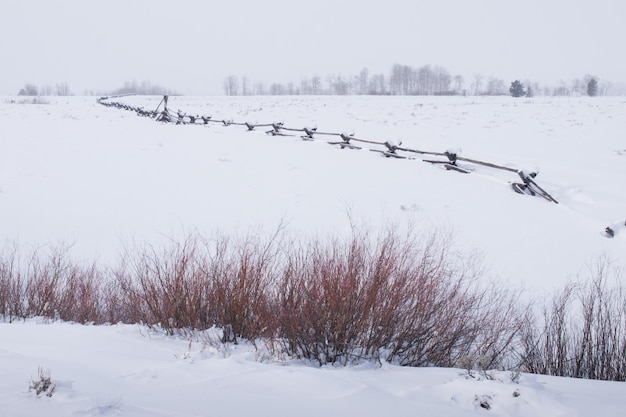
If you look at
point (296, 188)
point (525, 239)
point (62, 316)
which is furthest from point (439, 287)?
point (296, 188)

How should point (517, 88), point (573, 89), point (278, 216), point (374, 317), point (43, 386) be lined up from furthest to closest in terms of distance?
point (573, 89), point (517, 88), point (278, 216), point (374, 317), point (43, 386)

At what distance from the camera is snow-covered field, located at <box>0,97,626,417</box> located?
2.66 meters

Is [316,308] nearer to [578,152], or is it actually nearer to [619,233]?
[619,233]

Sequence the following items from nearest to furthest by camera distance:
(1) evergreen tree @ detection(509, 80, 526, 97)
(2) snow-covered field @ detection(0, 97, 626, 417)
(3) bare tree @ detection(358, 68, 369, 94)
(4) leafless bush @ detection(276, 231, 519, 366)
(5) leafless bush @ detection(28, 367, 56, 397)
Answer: (5) leafless bush @ detection(28, 367, 56, 397) < (2) snow-covered field @ detection(0, 97, 626, 417) < (4) leafless bush @ detection(276, 231, 519, 366) < (1) evergreen tree @ detection(509, 80, 526, 97) < (3) bare tree @ detection(358, 68, 369, 94)

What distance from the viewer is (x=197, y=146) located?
52.6 ft

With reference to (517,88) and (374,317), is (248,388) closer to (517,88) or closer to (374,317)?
(374,317)

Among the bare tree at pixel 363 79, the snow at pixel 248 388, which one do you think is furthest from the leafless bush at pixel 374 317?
the bare tree at pixel 363 79

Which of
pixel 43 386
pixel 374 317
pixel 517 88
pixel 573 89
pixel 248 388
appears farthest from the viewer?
pixel 573 89

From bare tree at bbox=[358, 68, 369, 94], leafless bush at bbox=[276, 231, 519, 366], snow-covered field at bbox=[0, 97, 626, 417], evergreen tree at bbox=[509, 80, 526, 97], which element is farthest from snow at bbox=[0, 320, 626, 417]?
bare tree at bbox=[358, 68, 369, 94]

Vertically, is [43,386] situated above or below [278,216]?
above

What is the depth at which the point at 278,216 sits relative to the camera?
8.62 m

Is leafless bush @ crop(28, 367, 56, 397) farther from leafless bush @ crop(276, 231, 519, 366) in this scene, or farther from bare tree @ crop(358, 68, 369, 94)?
bare tree @ crop(358, 68, 369, 94)

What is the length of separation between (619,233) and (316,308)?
6332mm

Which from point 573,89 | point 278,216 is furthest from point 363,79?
point 278,216
